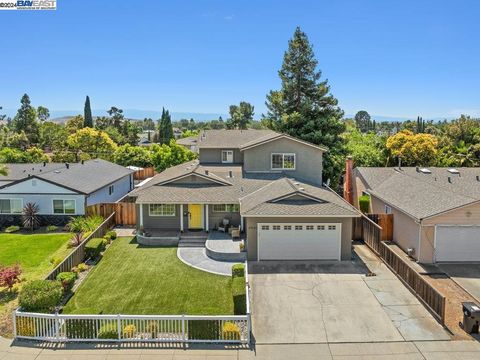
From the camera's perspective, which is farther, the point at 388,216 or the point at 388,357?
the point at 388,216

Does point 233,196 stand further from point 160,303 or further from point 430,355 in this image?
point 430,355

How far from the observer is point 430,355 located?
11648 mm

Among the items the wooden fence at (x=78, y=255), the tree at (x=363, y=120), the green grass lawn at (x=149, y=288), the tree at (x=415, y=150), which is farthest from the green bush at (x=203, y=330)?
the tree at (x=363, y=120)

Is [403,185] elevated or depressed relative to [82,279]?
elevated

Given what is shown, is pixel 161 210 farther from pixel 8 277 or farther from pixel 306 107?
pixel 306 107

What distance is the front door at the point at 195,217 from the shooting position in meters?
24.0

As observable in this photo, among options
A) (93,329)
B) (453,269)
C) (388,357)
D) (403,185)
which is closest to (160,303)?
(93,329)

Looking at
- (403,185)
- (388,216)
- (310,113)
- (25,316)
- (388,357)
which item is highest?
(310,113)

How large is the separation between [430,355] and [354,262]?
799cm

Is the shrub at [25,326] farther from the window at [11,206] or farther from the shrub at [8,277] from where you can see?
the window at [11,206]

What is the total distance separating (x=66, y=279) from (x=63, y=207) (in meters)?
12.3

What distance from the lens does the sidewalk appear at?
38.1 ft

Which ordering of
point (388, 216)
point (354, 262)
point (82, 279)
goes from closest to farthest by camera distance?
point (82, 279) < point (354, 262) < point (388, 216)

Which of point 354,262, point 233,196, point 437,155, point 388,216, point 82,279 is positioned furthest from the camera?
point 437,155
